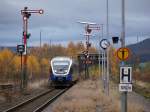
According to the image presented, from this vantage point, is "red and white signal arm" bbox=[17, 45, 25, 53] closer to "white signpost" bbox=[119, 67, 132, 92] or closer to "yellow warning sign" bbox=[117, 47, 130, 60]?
"yellow warning sign" bbox=[117, 47, 130, 60]

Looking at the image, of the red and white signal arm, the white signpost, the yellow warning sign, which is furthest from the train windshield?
the white signpost

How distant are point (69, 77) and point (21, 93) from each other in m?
17.5

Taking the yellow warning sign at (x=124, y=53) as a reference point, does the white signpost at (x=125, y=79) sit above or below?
below

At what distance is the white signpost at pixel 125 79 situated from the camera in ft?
71.8

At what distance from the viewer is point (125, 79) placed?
22.0 metres

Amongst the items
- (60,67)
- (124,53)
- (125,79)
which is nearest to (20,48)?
(60,67)

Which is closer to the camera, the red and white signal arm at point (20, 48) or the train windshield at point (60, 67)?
the red and white signal arm at point (20, 48)

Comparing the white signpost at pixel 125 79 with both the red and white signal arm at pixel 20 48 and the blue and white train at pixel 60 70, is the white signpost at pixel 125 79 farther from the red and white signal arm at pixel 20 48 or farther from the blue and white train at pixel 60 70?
the blue and white train at pixel 60 70

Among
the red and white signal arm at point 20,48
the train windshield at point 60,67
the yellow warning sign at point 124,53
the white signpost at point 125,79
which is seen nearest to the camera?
the white signpost at point 125,79

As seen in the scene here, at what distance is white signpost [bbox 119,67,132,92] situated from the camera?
2189 centimetres

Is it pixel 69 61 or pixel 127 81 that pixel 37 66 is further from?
pixel 127 81

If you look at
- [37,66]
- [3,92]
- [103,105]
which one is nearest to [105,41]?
[103,105]

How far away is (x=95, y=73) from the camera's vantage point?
353ft

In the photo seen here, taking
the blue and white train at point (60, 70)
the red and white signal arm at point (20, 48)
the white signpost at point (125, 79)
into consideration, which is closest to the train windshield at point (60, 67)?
the blue and white train at point (60, 70)
